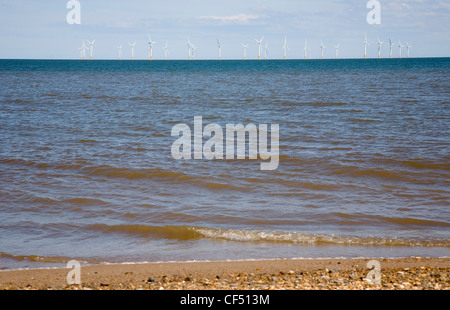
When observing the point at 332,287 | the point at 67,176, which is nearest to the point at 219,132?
the point at 67,176

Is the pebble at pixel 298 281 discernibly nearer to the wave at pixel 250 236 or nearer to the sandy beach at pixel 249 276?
the sandy beach at pixel 249 276

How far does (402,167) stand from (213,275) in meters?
10.4

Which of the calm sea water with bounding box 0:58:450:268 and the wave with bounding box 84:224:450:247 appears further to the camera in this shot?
the wave with bounding box 84:224:450:247

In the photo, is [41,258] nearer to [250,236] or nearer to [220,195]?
[250,236]

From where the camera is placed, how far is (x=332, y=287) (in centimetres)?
691

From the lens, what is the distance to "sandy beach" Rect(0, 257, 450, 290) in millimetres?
7047

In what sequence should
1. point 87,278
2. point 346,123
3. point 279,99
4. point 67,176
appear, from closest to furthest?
point 87,278 < point 67,176 < point 346,123 < point 279,99

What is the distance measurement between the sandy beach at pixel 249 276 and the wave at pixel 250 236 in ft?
3.77

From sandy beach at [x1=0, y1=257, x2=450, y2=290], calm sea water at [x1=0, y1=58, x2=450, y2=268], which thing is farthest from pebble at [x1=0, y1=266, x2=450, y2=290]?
calm sea water at [x1=0, y1=58, x2=450, y2=268]

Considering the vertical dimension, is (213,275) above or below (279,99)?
below

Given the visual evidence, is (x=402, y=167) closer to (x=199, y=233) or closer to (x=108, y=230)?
(x=199, y=233)

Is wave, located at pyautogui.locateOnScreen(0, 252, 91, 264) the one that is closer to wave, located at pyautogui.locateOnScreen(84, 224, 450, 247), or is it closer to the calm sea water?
the calm sea water

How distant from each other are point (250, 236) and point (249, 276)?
104 inches

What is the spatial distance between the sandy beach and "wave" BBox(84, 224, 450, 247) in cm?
115
